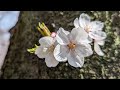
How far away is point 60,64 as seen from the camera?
1.36 meters

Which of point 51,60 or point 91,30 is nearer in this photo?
point 51,60

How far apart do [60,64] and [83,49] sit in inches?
15.8

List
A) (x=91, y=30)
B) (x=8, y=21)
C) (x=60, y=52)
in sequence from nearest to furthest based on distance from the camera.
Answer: (x=60, y=52) → (x=91, y=30) → (x=8, y=21)

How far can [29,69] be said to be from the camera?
4.75ft

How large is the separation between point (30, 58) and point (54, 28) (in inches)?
7.7

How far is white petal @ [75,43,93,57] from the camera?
3.18ft

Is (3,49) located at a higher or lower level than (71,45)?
lower

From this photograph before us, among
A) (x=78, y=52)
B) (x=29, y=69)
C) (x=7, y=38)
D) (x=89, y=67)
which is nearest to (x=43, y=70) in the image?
(x=29, y=69)

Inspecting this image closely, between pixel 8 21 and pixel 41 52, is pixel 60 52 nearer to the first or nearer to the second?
pixel 41 52

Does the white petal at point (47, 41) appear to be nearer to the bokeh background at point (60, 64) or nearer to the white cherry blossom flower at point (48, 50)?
the white cherry blossom flower at point (48, 50)

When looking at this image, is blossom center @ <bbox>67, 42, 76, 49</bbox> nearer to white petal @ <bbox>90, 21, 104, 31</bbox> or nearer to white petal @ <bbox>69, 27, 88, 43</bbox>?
white petal @ <bbox>69, 27, 88, 43</bbox>

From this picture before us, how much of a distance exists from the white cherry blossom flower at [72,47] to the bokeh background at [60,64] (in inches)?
14.3

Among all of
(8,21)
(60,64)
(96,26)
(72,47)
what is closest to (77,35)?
(72,47)

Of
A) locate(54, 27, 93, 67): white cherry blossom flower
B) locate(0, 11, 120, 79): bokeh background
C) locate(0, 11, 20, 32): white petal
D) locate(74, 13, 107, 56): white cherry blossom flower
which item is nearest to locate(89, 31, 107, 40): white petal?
locate(74, 13, 107, 56): white cherry blossom flower
